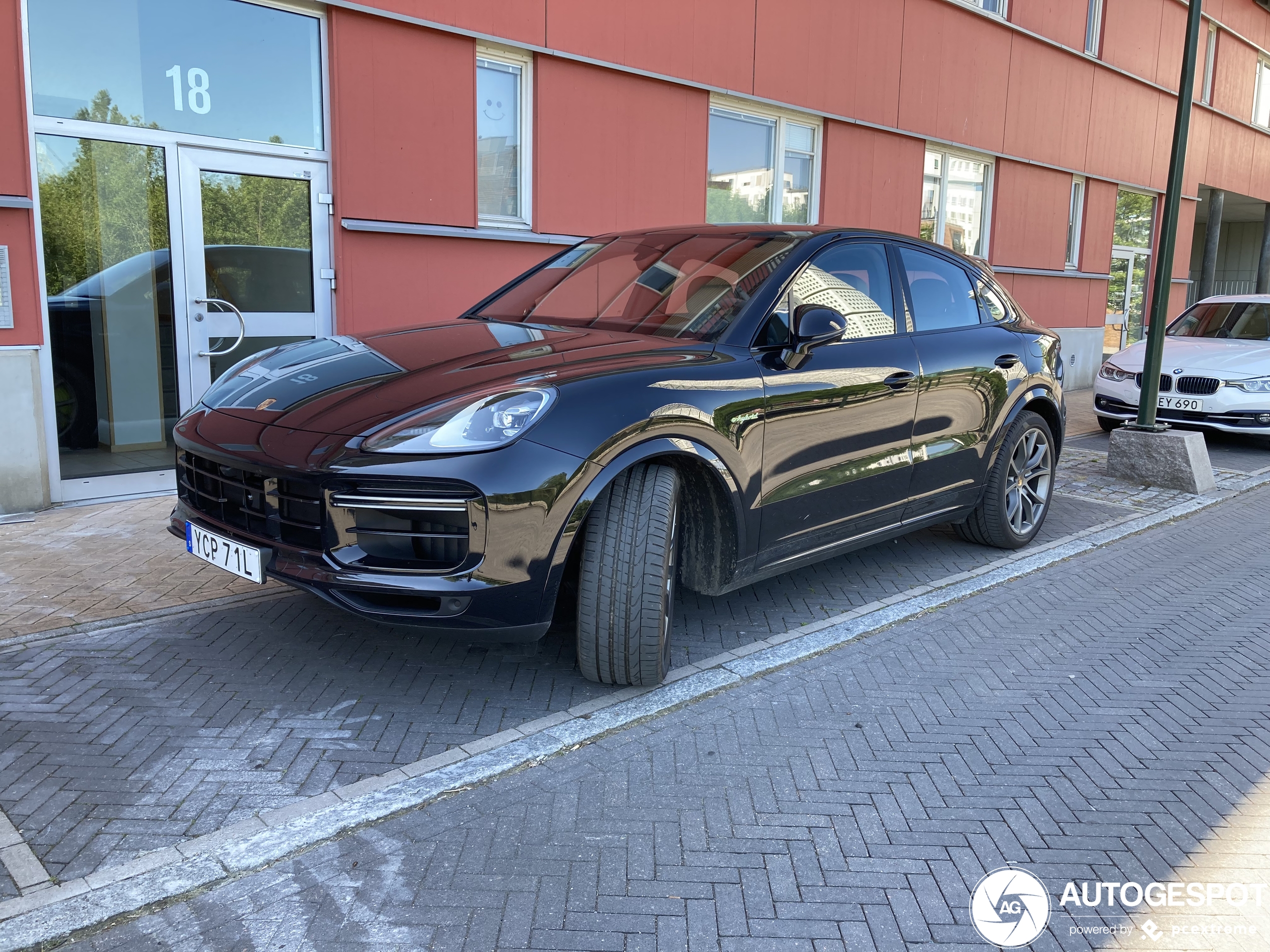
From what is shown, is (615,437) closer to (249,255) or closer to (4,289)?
(4,289)

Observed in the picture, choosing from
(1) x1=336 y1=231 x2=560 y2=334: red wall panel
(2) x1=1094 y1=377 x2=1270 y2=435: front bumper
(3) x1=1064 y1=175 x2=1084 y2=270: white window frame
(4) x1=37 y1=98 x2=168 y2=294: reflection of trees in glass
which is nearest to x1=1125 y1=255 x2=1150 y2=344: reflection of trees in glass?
(3) x1=1064 y1=175 x2=1084 y2=270: white window frame

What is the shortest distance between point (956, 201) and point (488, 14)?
7.99 meters

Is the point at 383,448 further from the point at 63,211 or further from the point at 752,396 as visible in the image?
the point at 63,211

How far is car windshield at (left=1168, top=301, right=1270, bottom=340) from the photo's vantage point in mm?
10664

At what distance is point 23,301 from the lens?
5.98 m

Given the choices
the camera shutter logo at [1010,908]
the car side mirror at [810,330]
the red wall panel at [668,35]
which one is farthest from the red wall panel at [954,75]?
the camera shutter logo at [1010,908]

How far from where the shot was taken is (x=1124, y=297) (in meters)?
18.3

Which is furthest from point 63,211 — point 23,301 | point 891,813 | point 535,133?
point 891,813

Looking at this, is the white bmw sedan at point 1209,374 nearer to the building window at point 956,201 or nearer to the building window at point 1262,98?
the building window at point 956,201

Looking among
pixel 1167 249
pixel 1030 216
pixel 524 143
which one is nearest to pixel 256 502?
pixel 524 143

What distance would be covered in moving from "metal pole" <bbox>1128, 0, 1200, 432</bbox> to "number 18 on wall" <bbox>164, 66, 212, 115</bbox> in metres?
7.13

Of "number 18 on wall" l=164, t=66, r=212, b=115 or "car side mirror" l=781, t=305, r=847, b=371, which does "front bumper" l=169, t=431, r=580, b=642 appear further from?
"number 18 on wall" l=164, t=66, r=212, b=115

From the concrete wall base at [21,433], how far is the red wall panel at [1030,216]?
1198 cm

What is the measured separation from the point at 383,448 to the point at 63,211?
455cm
